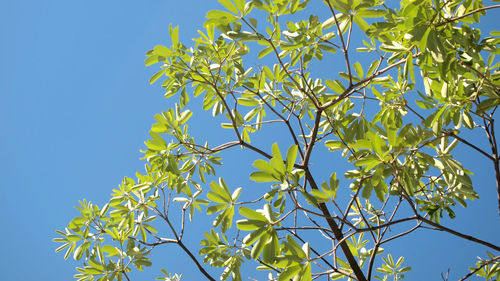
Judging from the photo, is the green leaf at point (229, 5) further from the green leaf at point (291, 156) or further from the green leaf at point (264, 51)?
the green leaf at point (291, 156)

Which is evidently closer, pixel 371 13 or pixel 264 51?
pixel 371 13

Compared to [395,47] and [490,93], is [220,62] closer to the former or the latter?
[395,47]

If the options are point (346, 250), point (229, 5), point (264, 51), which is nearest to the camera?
point (229, 5)

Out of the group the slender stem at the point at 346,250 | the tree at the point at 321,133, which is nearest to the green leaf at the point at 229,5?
the tree at the point at 321,133

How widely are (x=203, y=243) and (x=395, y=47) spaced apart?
1.05 meters

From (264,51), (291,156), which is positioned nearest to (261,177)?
(291,156)

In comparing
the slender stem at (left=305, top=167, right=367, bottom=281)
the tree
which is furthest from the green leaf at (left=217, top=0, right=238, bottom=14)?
the slender stem at (left=305, top=167, right=367, bottom=281)

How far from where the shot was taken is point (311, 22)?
4.43 ft

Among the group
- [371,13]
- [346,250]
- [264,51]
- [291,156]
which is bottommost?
[346,250]

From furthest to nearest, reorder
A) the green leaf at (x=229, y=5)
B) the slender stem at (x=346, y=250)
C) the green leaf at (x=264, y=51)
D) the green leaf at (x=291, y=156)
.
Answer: the slender stem at (x=346, y=250)
the green leaf at (x=264, y=51)
the green leaf at (x=229, y=5)
the green leaf at (x=291, y=156)

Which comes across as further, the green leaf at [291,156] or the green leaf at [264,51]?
the green leaf at [264,51]

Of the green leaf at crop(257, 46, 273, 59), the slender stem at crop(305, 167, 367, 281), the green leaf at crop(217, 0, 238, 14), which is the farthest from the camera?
the slender stem at crop(305, 167, 367, 281)

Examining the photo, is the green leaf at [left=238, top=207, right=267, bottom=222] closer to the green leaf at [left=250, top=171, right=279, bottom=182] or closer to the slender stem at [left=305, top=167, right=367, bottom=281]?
the green leaf at [left=250, top=171, right=279, bottom=182]

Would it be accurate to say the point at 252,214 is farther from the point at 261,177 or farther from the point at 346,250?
the point at 346,250
